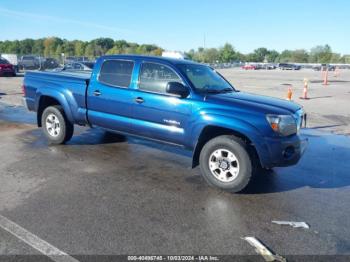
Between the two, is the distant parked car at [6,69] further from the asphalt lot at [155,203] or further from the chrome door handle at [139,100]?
the chrome door handle at [139,100]

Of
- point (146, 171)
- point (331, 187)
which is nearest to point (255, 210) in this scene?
point (331, 187)

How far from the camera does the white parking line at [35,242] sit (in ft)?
10.7

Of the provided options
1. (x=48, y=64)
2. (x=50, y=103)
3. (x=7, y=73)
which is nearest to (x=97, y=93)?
(x=50, y=103)

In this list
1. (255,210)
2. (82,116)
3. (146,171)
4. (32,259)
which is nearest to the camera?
(32,259)

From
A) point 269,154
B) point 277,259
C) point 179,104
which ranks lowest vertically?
point 277,259

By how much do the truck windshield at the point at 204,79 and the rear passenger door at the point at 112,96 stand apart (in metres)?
0.99

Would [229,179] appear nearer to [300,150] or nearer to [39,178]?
[300,150]

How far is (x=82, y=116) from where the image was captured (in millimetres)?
6703

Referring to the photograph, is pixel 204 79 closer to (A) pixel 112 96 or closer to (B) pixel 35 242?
(A) pixel 112 96

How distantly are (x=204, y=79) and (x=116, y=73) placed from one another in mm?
1548

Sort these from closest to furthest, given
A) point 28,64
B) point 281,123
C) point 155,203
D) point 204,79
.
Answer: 1. point 155,203
2. point 281,123
3. point 204,79
4. point 28,64

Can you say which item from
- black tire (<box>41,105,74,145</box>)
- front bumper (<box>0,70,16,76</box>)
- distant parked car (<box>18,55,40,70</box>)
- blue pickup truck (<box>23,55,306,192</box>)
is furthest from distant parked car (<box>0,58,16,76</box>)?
blue pickup truck (<box>23,55,306,192</box>)

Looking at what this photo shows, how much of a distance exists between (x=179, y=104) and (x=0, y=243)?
2.98 metres

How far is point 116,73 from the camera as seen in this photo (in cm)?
628
